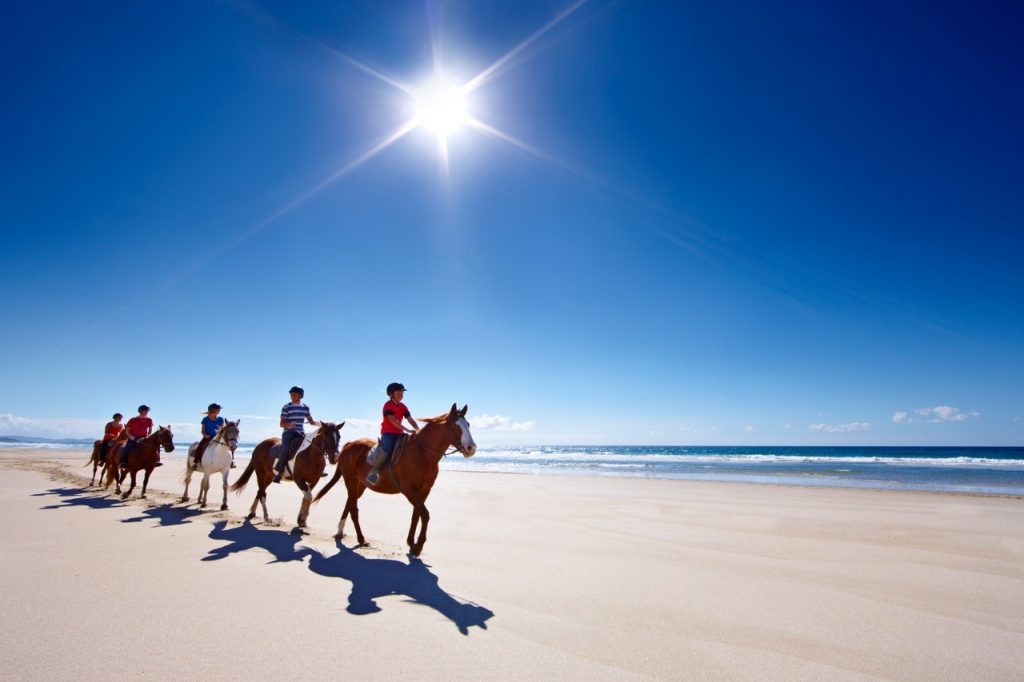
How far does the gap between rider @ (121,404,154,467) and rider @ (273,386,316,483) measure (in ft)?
21.9

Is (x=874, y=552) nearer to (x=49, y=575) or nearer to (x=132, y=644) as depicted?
(x=132, y=644)

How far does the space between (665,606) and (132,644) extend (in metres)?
4.85

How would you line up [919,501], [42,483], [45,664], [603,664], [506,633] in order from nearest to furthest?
[45,664] → [603,664] → [506,633] → [919,501] → [42,483]

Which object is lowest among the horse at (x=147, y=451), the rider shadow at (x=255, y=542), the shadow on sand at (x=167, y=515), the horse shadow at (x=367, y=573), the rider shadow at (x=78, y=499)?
the rider shadow at (x=78, y=499)

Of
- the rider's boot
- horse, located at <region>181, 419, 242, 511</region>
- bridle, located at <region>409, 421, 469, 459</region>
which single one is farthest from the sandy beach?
horse, located at <region>181, 419, 242, 511</region>

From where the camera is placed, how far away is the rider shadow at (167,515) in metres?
9.12

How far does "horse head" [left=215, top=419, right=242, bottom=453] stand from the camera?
39.9ft

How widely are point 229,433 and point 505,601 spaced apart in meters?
10.5

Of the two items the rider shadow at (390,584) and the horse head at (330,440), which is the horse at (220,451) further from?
the rider shadow at (390,584)

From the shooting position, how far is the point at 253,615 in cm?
429

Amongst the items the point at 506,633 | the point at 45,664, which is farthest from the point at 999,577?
the point at 45,664

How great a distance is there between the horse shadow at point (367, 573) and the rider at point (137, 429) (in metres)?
7.68

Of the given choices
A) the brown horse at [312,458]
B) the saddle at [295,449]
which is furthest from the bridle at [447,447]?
the saddle at [295,449]

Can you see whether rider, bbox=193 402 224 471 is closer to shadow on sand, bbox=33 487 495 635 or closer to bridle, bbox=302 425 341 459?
shadow on sand, bbox=33 487 495 635
